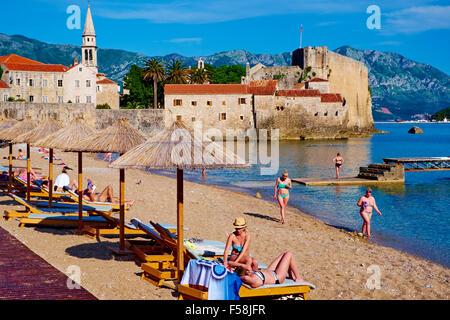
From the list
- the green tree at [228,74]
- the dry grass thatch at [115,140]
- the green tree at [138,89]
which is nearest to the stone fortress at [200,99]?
the green tree at [138,89]

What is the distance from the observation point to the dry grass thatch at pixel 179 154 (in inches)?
289

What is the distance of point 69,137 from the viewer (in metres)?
11.2

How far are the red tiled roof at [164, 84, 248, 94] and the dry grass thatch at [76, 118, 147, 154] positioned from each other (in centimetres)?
5337

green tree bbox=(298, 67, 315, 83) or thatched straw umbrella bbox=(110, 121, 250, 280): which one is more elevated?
green tree bbox=(298, 67, 315, 83)

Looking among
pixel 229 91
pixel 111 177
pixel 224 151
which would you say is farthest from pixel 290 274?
pixel 229 91

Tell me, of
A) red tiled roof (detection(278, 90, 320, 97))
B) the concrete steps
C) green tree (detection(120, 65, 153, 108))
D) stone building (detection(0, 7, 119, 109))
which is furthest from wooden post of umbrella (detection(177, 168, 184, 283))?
green tree (detection(120, 65, 153, 108))

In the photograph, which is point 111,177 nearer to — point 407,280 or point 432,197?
point 432,197

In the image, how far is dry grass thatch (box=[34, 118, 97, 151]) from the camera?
11.0 meters

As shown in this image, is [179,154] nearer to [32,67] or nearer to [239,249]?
[239,249]

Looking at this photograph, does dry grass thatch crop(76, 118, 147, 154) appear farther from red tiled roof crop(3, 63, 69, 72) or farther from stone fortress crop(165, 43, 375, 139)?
red tiled roof crop(3, 63, 69, 72)

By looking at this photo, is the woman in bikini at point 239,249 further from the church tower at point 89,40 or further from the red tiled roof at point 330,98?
the church tower at point 89,40

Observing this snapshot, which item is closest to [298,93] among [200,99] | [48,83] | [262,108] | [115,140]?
[262,108]

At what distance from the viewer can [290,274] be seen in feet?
23.9
